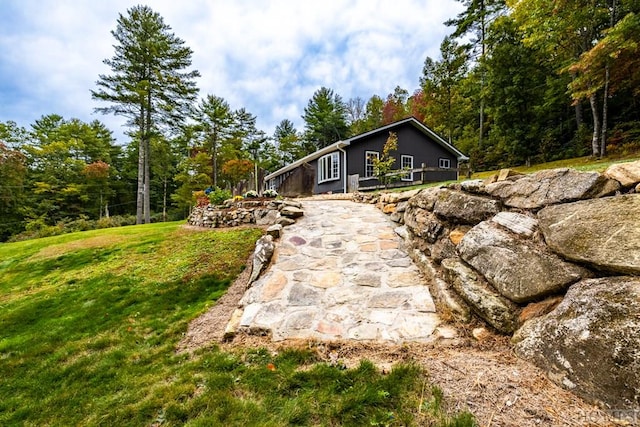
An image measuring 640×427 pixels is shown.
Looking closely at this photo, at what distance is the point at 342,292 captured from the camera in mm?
3309

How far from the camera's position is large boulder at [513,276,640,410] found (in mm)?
1449

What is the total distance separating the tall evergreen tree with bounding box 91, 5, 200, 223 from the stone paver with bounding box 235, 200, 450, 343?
14546 mm

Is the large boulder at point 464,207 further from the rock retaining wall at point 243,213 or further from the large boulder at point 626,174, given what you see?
the rock retaining wall at point 243,213

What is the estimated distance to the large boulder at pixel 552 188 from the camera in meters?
2.23

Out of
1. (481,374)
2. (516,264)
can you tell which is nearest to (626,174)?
(516,264)

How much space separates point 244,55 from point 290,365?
40.7 ft

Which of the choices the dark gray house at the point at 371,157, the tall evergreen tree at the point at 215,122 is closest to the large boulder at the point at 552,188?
the dark gray house at the point at 371,157

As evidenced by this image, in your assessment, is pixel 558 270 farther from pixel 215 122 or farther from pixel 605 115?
pixel 215 122

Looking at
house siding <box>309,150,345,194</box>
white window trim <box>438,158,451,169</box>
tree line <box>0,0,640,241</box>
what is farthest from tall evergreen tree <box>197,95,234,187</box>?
white window trim <box>438,158,451,169</box>

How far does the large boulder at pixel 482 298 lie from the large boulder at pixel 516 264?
0.27 feet

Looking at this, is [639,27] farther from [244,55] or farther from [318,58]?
[244,55]

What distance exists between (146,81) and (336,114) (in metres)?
18.9

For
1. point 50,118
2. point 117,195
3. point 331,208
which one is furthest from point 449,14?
point 50,118

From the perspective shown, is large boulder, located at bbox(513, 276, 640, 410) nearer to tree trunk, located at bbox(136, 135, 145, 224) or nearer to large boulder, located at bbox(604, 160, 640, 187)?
large boulder, located at bbox(604, 160, 640, 187)
